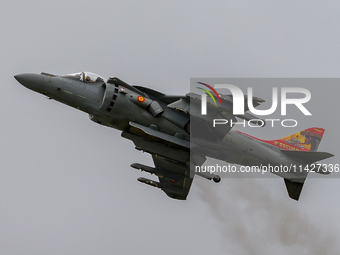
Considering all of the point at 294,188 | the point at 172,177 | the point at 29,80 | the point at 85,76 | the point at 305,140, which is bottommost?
the point at 294,188

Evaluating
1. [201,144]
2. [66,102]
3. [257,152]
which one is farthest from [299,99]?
[66,102]

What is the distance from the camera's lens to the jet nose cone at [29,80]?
2125cm

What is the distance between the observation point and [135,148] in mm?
23250

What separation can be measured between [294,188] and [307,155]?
227 centimetres

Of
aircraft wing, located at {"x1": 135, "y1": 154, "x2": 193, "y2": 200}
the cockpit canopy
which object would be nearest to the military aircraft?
the cockpit canopy

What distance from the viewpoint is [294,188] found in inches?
1004

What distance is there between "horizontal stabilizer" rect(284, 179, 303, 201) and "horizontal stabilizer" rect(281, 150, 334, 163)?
4.90 feet

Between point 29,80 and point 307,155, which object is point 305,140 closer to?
point 307,155

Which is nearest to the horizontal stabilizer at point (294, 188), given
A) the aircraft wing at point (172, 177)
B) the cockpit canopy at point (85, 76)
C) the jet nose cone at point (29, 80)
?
the aircraft wing at point (172, 177)

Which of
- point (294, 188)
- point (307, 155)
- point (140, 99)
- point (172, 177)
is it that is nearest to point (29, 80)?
point (140, 99)

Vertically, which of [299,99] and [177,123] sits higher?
[299,99]

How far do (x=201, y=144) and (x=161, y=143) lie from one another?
182 cm

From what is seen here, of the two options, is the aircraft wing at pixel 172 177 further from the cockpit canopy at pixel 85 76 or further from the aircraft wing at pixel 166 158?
the cockpit canopy at pixel 85 76

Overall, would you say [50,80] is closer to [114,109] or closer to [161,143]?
[114,109]
